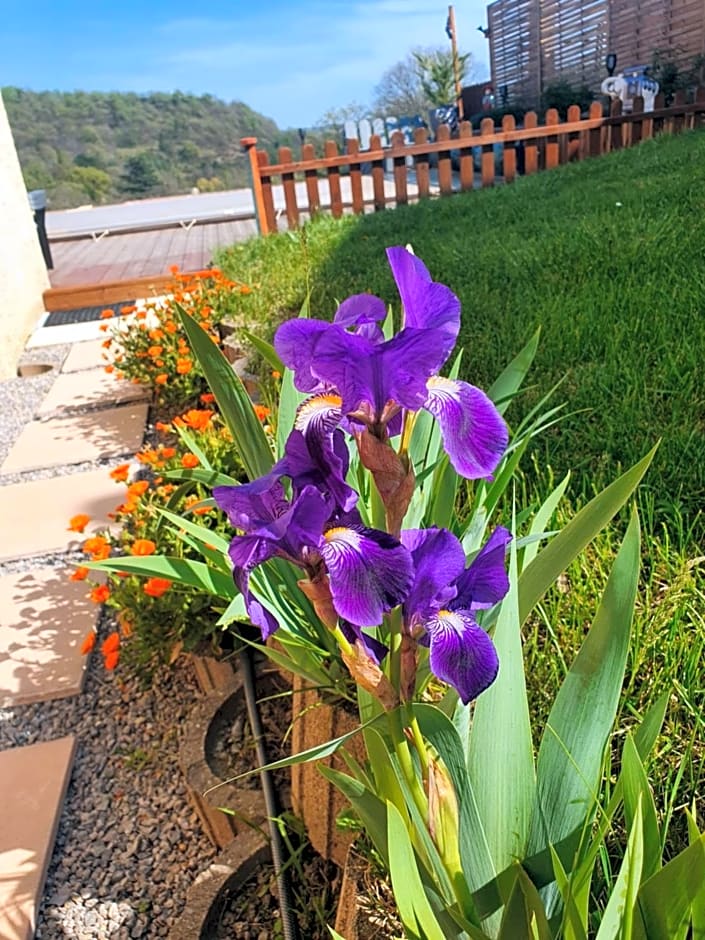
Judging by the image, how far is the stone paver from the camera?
4820mm

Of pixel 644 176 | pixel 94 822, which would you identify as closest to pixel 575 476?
pixel 94 822

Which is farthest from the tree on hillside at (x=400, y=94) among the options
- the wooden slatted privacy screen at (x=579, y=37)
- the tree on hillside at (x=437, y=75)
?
the wooden slatted privacy screen at (x=579, y=37)

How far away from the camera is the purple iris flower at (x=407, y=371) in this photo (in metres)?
0.58

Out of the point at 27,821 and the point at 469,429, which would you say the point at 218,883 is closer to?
the point at 27,821

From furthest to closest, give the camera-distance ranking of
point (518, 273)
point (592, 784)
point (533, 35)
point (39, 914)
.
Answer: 1. point (533, 35)
2. point (518, 273)
3. point (39, 914)
4. point (592, 784)

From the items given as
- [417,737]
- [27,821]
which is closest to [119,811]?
[27,821]

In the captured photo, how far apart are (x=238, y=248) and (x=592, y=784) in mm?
5409

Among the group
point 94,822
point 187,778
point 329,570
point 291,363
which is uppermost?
point 291,363

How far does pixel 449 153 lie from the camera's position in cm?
727

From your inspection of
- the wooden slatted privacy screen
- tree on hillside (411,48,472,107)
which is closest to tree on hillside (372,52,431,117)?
tree on hillside (411,48,472,107)

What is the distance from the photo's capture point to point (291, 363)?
23.7 inches

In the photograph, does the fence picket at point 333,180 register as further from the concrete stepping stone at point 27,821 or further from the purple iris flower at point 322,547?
the purple iris flower at point 322,547

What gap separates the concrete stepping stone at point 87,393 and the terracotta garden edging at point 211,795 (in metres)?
2.71

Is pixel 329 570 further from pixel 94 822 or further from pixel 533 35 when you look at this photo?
pixel 533 35
